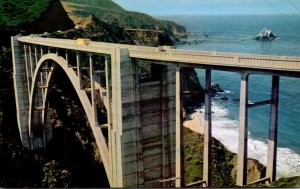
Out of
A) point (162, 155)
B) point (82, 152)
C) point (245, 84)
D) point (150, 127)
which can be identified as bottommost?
point (82, 152)

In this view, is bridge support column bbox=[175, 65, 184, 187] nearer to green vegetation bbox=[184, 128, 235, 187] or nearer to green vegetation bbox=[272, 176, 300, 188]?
green vegetation bbox=[272, 176, 300, 188]

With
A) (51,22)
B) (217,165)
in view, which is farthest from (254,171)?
(51,22)

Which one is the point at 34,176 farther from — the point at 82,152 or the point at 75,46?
the point at 75,46

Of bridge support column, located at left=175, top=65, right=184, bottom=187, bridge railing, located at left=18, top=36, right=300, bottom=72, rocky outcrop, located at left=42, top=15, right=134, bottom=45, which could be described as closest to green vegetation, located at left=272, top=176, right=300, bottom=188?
bridge railing, located at left=18, top=36, right=300, bottom=72

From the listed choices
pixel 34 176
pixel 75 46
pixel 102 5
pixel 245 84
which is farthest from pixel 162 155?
pixel 102 5

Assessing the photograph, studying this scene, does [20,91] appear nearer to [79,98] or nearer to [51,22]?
[79,98]

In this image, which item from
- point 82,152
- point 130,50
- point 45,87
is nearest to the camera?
point 130,50

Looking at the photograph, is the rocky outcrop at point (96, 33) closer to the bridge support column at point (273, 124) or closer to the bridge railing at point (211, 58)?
the bridge railing at point (211, 58)
